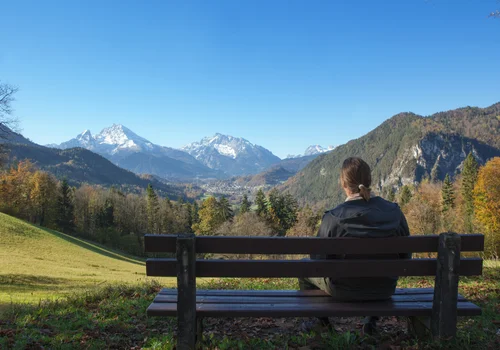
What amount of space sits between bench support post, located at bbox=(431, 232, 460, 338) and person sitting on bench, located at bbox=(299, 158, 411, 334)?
43 cm

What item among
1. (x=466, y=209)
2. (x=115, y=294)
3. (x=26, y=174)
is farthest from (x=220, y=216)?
(x=115, y=294)

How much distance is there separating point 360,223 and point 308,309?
47.4 inches

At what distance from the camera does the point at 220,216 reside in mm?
77500

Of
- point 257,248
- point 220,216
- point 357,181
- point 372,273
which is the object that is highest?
point 357,181

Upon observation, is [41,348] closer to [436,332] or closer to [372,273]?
[372,273]

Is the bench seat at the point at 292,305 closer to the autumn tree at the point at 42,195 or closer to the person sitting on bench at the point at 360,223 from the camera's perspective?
the person sitting on bench at the point at 360,223

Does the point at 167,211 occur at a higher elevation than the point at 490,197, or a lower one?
lower

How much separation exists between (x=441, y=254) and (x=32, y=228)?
158 feet

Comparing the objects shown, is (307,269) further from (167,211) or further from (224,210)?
(167,211)

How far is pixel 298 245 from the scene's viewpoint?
3930mm

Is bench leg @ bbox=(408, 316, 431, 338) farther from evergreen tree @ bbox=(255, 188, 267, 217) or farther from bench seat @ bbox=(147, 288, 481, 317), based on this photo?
evergreen tree @ bbox=(255, 188, 267, 217)

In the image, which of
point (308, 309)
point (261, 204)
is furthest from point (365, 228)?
point (261, 204)

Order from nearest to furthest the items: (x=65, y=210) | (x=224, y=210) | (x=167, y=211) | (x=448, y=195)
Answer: (x=448, y=195) < (x=65, y=210) < (x=224, y=210) < (x=167, y=211)

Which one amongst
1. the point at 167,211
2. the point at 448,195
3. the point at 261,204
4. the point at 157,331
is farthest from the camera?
the point at 167,211
